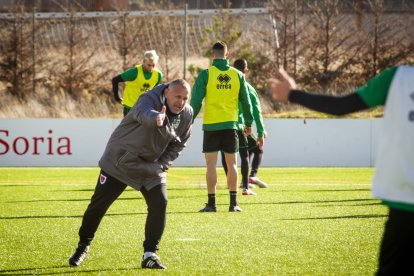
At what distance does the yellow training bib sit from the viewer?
12312 millimetres

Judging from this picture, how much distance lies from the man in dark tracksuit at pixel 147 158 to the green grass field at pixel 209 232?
→ 1.01ft

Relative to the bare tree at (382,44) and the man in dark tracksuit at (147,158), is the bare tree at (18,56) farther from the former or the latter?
the man in dark tracksuit at (147,158)

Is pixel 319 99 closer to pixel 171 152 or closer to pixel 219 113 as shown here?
pixel 171 152

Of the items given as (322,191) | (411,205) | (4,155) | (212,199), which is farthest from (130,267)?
(4,155)

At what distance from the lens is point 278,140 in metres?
24.4

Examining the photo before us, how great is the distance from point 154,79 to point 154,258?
8.76m

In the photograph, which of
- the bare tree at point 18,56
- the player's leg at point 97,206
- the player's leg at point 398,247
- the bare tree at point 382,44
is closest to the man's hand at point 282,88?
the player's leg at point 398,247

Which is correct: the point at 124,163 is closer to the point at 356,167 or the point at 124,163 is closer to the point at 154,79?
the point at 154,79

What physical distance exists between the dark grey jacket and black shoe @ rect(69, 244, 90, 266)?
0.68 metres

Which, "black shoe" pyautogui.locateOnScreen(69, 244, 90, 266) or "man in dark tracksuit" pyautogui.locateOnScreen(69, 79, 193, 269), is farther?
"black shoe" pyautogui.locateOnScreen(69, 244, 90, 266)

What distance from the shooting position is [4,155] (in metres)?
22.9

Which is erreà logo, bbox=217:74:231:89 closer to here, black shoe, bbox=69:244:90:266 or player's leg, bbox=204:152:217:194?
player's leg, bbox=204:152:217:194

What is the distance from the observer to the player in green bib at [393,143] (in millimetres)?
4965

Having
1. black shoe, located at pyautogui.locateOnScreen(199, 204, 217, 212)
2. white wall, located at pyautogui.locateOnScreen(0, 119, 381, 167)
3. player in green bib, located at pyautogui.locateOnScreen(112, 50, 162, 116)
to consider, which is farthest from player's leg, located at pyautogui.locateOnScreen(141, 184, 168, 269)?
white wall, located at pyautogui.locateOnScreen(0, 119, 381, 167)
